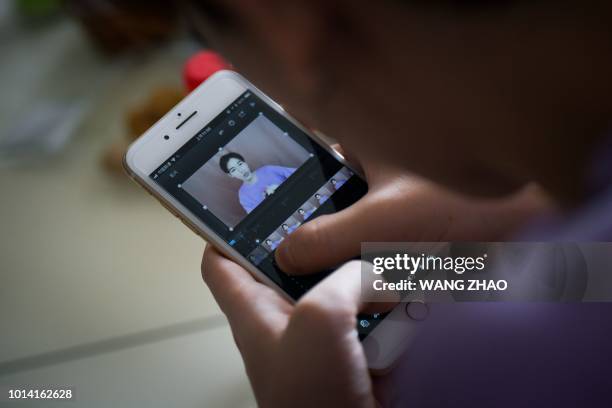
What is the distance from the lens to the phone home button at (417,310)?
0.45m

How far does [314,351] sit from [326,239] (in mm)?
95

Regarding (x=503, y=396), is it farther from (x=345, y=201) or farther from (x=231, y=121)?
(x=231, y=121)

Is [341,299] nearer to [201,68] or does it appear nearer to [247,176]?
[247,176]

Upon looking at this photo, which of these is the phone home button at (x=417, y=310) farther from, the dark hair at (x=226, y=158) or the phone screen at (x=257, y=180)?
the dark hair at (x=226, y=158)

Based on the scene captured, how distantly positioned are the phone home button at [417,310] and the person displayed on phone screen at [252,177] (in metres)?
0.13

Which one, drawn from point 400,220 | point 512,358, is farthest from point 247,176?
point 512,358

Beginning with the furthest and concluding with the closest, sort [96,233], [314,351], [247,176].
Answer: [96,233], [247,176], [314,351]

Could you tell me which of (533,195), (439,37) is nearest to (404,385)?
(533,195)

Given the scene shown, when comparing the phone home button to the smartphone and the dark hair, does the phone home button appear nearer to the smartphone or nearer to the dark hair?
the smartphone

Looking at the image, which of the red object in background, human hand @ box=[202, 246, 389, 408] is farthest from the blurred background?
human hand @ box=[202, 246, 389, 408]

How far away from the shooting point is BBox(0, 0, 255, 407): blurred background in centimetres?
52

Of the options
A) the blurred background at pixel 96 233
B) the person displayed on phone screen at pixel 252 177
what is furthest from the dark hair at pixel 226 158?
the blurred background at pixel 96 233

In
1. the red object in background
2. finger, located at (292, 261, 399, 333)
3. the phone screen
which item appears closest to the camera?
finger, located at (292, 261, 399, 333)

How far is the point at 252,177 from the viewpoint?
48cm
